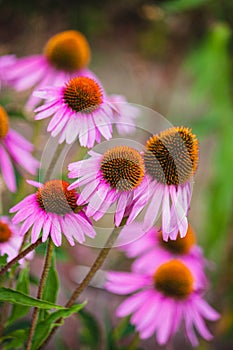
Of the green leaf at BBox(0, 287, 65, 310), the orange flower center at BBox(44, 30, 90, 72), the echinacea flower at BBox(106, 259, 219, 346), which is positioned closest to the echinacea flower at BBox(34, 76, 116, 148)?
the green leaf at BBox(0, 287, 65, 310)

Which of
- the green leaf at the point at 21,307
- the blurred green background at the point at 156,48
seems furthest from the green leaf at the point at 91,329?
the blurred green background at the point at 156,48

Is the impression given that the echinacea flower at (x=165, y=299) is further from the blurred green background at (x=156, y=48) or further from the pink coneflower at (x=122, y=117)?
the blurred green background at (x=156, y=48)

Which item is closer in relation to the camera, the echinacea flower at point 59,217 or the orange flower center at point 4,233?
the echinacea flower at point 59,217

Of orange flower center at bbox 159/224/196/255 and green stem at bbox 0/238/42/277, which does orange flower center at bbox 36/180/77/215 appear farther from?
orange flower center at bbox 159/224/196/255

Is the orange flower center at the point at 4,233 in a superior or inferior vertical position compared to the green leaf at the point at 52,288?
superior

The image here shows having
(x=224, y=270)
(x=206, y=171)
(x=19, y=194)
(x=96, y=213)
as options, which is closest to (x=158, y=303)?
(x=19, y=194)

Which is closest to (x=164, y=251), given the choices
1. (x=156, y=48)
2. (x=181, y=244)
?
Result: (x=181, y=244)
